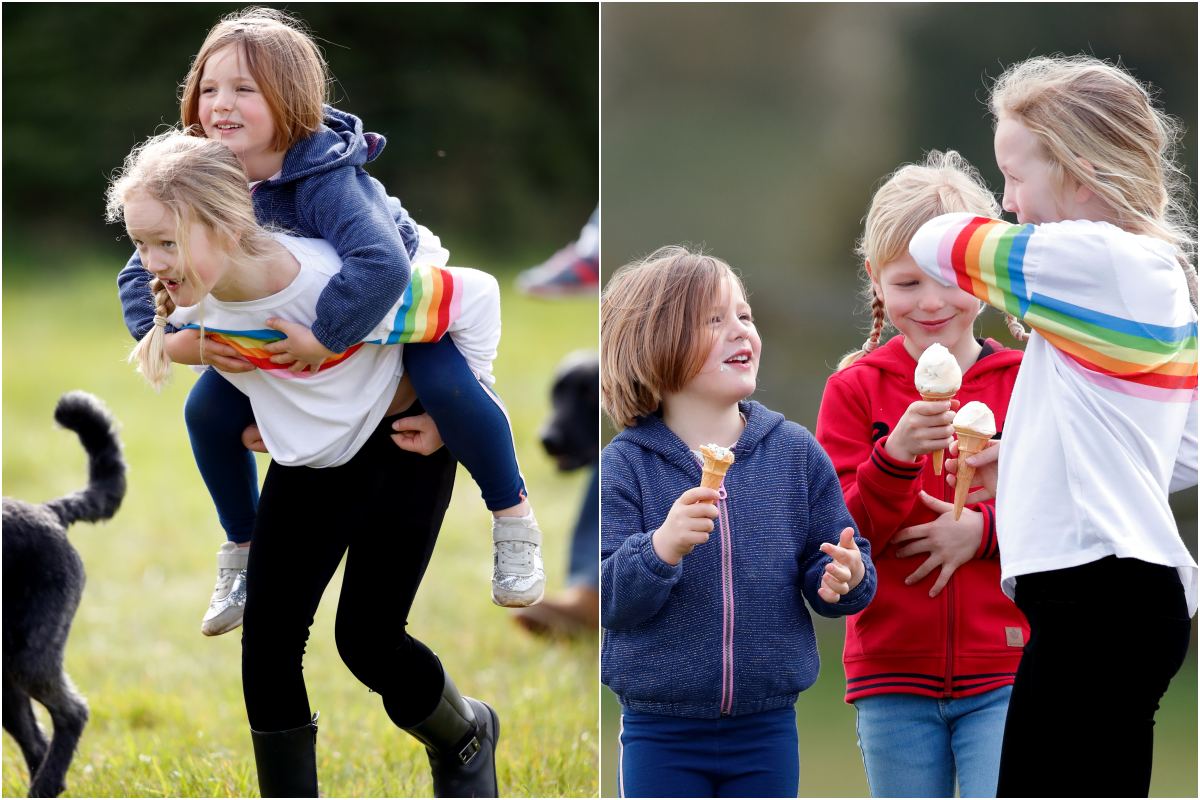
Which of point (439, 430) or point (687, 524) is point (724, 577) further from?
point (439, 430)

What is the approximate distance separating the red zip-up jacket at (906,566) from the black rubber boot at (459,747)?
0.82m

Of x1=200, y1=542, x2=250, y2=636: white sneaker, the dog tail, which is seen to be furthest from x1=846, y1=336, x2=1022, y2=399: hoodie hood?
the dog tail

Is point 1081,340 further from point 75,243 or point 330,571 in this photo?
point 75,243

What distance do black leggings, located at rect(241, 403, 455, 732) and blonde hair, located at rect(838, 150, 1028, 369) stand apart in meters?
0.97

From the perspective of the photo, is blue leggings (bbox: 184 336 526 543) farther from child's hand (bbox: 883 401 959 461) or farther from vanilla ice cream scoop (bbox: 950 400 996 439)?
vanilla ice cream scoop (bbox: 950 400 996 439)

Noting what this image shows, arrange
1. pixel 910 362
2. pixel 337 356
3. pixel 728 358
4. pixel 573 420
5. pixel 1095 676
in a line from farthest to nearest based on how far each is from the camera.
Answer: pixel 573 420, pixel 910 362, pixel 728 358, pixel 337 356, pixel 1095 676

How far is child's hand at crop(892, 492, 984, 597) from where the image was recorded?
273 centimetres

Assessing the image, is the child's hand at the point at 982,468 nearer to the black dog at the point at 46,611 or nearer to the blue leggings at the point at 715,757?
the blue leggings at the point at 715,757

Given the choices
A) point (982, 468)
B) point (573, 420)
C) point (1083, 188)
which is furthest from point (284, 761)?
point (573, 420)

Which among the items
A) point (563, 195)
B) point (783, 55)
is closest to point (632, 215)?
point (783, 55)

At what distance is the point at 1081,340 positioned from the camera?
2.38 m

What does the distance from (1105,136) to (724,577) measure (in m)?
1.06

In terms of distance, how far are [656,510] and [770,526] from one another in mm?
220

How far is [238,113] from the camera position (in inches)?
97.7
